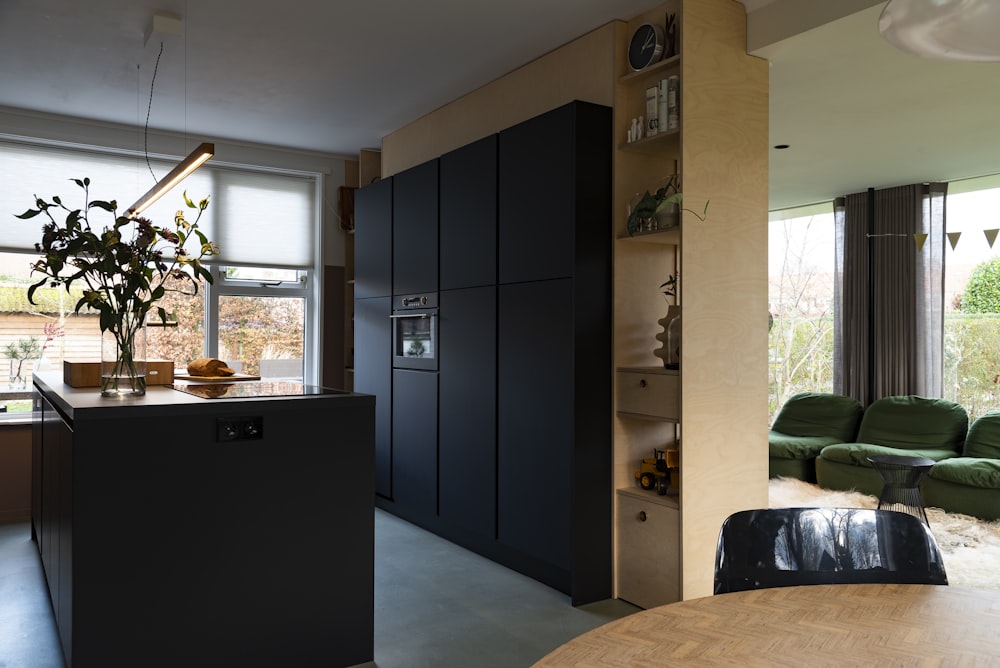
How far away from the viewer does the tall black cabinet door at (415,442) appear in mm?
4512

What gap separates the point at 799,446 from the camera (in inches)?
234

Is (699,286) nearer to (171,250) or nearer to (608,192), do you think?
(608,192)

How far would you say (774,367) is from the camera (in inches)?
305

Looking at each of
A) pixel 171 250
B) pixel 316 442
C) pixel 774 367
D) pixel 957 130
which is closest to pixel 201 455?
pixel 316 442

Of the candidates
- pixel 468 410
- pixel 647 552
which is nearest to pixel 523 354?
pixel 468 410

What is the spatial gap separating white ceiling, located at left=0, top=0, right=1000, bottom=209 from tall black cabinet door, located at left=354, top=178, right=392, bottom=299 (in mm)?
530

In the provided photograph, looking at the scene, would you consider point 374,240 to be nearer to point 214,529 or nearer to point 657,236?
point 657,236

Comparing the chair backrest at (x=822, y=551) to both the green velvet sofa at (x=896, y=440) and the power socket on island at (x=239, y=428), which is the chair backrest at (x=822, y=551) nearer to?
the power socket on island at (x=239, y=428)

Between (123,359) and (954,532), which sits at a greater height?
(123,359)

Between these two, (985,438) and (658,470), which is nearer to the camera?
(658,470)

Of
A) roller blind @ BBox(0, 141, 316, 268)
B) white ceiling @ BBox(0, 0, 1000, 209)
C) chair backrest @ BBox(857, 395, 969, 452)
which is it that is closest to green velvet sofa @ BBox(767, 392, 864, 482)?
chair backrest @ BBox(857, 395, 969, 452)

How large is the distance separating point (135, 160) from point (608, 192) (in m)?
3.78

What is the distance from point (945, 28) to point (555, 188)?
7.80 feet

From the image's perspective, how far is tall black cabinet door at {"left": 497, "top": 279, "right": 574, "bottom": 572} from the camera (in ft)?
11.4
